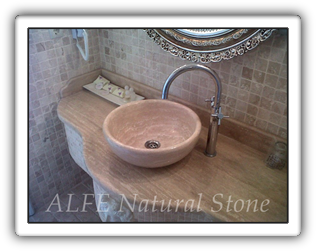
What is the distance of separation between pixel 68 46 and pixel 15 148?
544mm

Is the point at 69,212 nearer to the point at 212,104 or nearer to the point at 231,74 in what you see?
the point at 212,104

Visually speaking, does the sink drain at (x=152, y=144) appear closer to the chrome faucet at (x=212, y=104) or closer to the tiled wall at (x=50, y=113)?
the chrome faucet at (x=212, y=104)

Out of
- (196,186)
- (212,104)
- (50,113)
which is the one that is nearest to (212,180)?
(196,186)

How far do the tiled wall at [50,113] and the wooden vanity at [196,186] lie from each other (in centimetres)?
30

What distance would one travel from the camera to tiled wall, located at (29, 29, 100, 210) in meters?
1.10

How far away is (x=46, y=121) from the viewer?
1237 mm

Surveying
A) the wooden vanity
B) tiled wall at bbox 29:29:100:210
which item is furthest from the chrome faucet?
tiled wall at bbox 29:29:100:210

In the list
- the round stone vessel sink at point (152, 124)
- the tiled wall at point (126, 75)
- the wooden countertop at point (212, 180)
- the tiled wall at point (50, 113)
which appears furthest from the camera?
the tiled wall at point (50, 113)

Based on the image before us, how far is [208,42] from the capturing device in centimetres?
89

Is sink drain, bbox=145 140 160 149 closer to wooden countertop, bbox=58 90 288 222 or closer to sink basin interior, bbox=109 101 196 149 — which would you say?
sink basin interior, bbox=109 101 196 149

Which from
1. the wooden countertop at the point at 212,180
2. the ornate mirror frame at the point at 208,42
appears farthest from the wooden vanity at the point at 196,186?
the ornate mirror frame at the point at 208,42

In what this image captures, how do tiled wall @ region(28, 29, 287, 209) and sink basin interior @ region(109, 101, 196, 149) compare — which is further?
sink basin interior @ region(109, 101, 196, 149)

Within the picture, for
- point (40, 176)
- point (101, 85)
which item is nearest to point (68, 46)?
point (101, 85)

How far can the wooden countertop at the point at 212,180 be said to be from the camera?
0.75 metres
